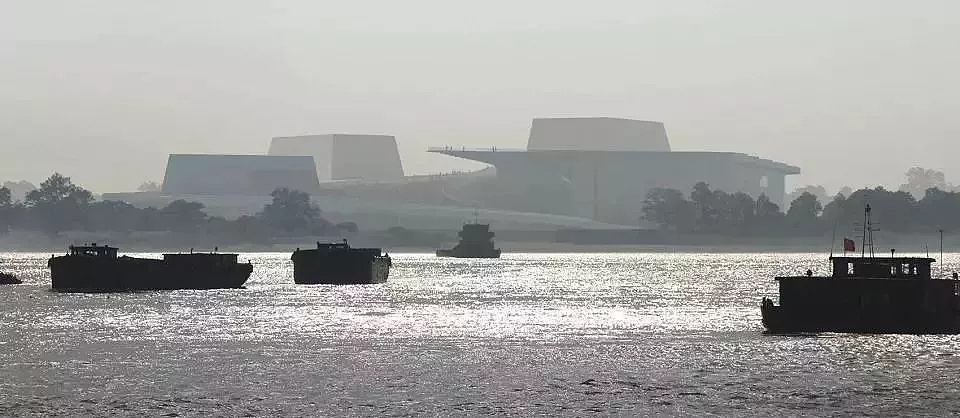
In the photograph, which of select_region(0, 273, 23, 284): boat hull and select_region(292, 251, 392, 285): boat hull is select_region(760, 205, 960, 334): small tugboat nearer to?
select_region(292, 251, 392, 285): boat hull

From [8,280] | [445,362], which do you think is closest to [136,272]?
[8,280]

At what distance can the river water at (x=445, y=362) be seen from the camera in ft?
194

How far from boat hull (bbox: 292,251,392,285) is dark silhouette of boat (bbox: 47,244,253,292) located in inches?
292

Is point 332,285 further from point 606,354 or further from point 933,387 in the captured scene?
point 933,387

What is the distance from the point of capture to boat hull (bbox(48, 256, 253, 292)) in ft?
474

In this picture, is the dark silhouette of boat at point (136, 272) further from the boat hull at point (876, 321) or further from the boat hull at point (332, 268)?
the boat hull at point (876, 321)

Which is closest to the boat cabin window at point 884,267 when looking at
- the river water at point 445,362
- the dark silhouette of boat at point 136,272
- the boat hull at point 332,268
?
the river water at point 445,362

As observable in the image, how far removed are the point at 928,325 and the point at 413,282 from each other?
98.6 m

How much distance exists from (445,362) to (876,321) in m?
24.0

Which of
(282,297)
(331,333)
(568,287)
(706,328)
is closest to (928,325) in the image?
(706,328)

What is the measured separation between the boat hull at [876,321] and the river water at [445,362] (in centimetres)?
70

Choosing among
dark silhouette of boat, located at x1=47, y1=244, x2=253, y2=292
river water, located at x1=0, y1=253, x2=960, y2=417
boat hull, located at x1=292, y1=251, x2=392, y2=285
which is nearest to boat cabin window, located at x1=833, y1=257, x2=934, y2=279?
river water, located at x1=0, y1=253, x2=960, y2=417

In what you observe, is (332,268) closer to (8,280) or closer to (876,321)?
(8,280)

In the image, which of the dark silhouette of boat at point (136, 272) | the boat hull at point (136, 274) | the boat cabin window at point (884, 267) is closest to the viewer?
the boat cabin window at point (884, 267)
